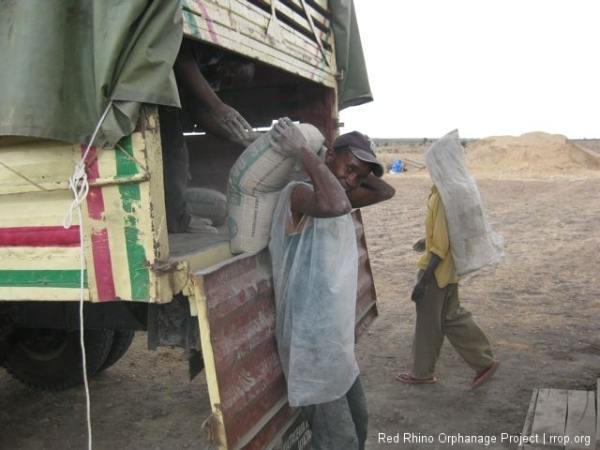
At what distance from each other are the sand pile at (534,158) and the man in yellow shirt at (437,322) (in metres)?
17.8

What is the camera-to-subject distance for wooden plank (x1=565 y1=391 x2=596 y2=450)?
2824 millimetres

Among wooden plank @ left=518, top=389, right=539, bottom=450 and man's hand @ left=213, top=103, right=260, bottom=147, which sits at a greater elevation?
man's hand @ left=213, top=103, right=260, bottom=147

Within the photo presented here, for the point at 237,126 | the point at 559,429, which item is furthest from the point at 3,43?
the point at 559,429

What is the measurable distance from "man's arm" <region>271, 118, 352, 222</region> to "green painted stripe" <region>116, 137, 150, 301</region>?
2.12ft

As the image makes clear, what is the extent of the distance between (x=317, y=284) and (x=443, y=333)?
2.02m

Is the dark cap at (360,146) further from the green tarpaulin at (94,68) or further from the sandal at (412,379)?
the sandal at (412,379)

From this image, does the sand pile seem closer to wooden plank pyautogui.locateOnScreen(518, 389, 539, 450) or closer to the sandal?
the sandal

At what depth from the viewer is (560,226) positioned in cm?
1021

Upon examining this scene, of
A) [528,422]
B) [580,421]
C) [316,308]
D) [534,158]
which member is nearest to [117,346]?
[316,308]

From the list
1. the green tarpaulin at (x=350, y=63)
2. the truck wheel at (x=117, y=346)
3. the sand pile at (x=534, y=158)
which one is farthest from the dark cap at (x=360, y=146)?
→ the sand pile at (x=534, y=158)

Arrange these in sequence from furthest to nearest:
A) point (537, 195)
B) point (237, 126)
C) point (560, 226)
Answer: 1. point (537, 195)
2. point (560, 226)
3. point (237, 126)

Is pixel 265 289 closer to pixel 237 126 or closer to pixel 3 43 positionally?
pixel 237 126

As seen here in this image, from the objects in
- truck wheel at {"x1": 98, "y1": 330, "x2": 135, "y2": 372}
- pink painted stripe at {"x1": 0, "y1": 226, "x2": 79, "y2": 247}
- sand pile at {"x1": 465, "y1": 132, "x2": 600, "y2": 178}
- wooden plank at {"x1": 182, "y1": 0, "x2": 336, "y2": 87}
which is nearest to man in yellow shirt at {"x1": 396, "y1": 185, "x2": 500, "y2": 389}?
wooden plank at {"x1": 182, "y1": 0, "x2": 336, "y2": 87}

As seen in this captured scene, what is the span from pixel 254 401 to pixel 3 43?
156cm
